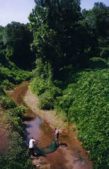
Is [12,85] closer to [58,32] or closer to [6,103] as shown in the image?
[58,32]

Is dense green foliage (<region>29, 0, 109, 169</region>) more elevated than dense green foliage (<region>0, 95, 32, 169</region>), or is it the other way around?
dense green foliage (<region>29, 0, 109, 169</region>)

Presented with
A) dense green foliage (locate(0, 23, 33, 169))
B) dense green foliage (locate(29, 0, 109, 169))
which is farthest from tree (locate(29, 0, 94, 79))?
dense green foliage (locate(0, 23, 33, 169))

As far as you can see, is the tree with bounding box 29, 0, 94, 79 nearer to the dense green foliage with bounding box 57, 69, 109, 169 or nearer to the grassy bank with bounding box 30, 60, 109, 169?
the grassy bank with bounding box 30, 60, 109, 169

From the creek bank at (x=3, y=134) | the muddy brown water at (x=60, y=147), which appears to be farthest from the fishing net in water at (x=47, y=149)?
the creek bank at (x=3, y=134)

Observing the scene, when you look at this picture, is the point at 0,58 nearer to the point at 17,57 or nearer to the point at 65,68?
the point at 17,57

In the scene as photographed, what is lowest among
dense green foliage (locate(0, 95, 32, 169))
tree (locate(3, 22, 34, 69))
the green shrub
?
dense green foliage (locate(0, 95, 32, 169))

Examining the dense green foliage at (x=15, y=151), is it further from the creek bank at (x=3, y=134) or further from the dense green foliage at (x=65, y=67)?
the creek bank at (x=3, y=134)

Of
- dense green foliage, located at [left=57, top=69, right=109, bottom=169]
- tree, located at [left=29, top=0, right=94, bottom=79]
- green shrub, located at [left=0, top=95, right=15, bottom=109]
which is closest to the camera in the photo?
dense green foliage, located at [left=57, top=69, right=109, bottom=169]
